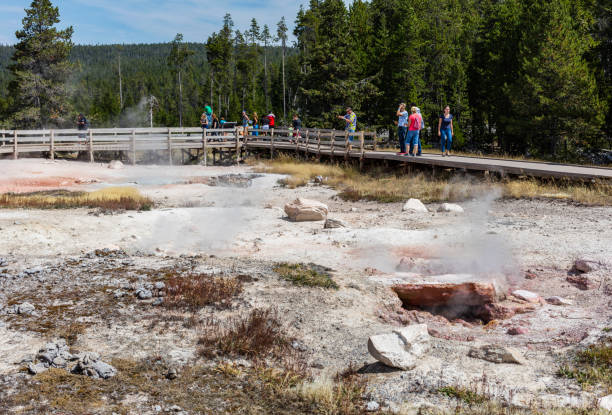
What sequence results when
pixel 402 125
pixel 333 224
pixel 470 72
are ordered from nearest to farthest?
pixel 333 224, pixel 402 125, pixel 470 72

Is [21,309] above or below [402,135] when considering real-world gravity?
below

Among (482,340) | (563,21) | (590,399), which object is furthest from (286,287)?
(563,21)

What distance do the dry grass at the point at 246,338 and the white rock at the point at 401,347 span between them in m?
1.05

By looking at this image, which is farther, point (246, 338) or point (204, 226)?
point (204, 226)

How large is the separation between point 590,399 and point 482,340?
6.49 feet

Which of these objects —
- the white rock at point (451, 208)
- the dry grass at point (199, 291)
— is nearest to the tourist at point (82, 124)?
the white rock at point (451, 208)

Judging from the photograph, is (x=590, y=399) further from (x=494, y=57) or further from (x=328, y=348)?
(x=494, y=57)

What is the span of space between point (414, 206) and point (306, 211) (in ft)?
9.70

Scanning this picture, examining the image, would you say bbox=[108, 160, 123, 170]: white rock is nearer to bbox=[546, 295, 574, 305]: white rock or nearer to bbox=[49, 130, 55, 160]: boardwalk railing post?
bbox=[49, 130, 55, 160]: boardwalk railing post

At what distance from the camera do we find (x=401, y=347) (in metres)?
5.95

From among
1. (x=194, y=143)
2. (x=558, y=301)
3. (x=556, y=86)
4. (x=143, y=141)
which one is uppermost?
(x=556, y=86)

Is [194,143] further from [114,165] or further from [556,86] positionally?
[556,86]

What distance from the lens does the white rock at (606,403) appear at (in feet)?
15.8

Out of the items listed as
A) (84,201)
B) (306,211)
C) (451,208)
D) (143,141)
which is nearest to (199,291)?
(306,211)
